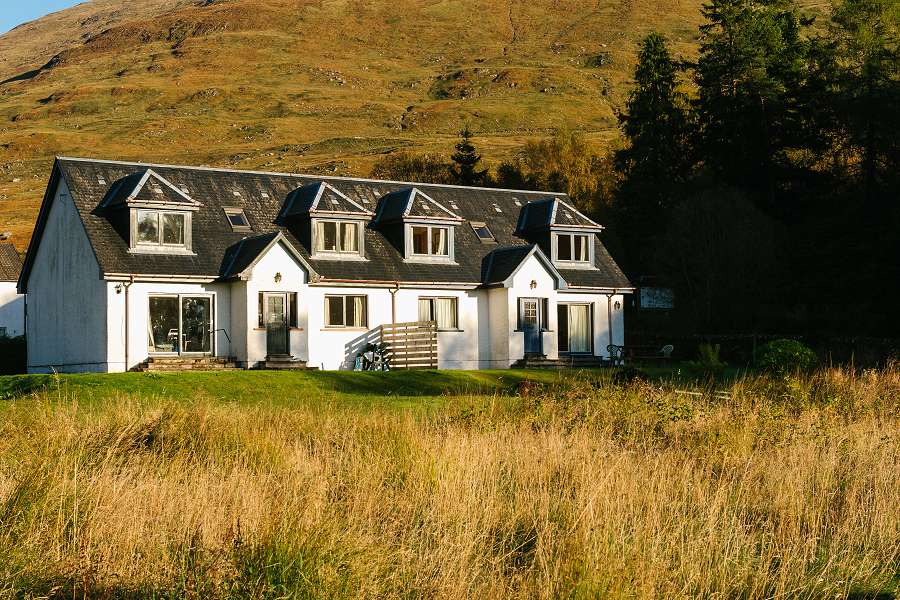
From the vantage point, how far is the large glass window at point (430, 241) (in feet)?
131

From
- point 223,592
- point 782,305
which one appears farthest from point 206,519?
point 782,305

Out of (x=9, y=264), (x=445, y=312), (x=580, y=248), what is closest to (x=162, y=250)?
(x=445, y=312)

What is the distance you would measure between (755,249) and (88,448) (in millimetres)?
45831

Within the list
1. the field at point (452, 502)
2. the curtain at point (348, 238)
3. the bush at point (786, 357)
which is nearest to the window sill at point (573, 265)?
the curtain at point (348, 238)

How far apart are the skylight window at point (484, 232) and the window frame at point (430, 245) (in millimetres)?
2039

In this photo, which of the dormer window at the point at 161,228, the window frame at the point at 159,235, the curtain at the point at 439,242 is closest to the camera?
the window frame at the point at 159,235

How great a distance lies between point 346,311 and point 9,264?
41.3m

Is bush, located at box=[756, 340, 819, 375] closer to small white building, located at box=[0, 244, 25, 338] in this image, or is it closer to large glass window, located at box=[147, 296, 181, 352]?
large glass window, located at box=[147, 296, 181, 352]

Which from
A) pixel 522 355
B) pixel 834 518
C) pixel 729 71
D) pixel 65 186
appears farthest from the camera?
pixel 729 71

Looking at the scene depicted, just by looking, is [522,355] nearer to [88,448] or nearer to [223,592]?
[88,448]

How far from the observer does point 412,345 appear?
37531 millimetres

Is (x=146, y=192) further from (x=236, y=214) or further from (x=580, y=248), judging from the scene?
(x=580, y=248)

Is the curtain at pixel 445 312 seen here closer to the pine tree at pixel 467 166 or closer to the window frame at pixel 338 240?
the window frame at pixel 338 240

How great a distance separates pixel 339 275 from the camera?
3697 centimetres
